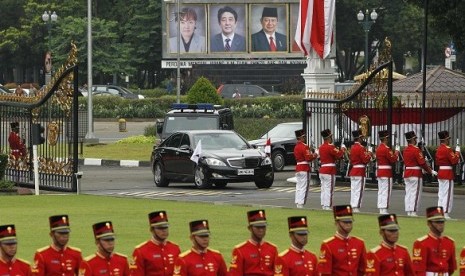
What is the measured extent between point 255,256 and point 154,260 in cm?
102

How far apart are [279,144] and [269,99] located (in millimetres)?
26167

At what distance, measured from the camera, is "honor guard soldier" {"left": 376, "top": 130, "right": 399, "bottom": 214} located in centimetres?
2812

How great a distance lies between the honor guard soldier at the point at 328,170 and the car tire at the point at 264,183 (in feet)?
18.0

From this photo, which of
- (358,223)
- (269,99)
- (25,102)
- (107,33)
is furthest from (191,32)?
(358,223)

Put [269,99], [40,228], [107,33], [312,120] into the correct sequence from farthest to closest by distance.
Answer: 1. [107,33]
2. [269,99]
3. [312,120]
4. [40,228]

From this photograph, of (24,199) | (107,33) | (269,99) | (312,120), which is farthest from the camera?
(107,33)

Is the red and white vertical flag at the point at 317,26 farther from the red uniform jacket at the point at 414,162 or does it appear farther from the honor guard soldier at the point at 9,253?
the honor guard soldier at the point at 9,253

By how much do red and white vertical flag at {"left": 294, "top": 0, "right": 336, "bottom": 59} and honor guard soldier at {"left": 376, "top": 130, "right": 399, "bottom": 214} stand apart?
10.3m

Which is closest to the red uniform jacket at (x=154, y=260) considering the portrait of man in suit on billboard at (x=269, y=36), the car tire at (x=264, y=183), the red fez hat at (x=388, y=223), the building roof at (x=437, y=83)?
the red fez hat at (x=388, y=223)

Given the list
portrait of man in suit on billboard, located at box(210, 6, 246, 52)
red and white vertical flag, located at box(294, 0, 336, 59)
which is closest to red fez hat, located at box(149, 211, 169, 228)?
red and white vertical flag, located at box(294, 0, 336, 59)

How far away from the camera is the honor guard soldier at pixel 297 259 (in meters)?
14.9

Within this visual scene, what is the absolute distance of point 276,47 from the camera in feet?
285

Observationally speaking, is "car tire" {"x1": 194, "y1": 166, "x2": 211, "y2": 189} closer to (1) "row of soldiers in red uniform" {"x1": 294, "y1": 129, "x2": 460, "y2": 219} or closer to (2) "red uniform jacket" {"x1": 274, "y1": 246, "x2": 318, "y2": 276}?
(1) "row of soldiers in red uniform" {"x1": 294, "y1": 129, "x2": 460, "y2": 219}

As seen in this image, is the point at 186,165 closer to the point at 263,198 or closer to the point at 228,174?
the point at 228,174
